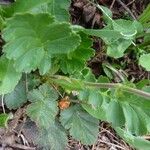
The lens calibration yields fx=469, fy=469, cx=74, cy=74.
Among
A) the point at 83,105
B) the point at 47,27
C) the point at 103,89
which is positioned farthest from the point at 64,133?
the point at 47,27

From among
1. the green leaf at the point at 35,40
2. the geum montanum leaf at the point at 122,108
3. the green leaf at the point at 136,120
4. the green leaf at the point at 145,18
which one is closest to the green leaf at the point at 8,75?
the green leaf at the point at 35,40

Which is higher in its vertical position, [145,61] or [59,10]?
[59,10]

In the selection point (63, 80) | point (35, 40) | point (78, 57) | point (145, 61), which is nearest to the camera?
point (35, 40)

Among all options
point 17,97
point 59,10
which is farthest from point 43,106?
point 59,10

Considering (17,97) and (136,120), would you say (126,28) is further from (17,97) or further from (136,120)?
(17,97)

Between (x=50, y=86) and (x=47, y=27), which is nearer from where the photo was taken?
(x=47, y=27)

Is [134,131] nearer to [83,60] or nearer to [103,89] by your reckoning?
[103,89]

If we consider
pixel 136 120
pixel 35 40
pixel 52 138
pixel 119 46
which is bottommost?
pixel 52 138

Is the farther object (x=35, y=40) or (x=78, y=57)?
(x=78, y=57)
